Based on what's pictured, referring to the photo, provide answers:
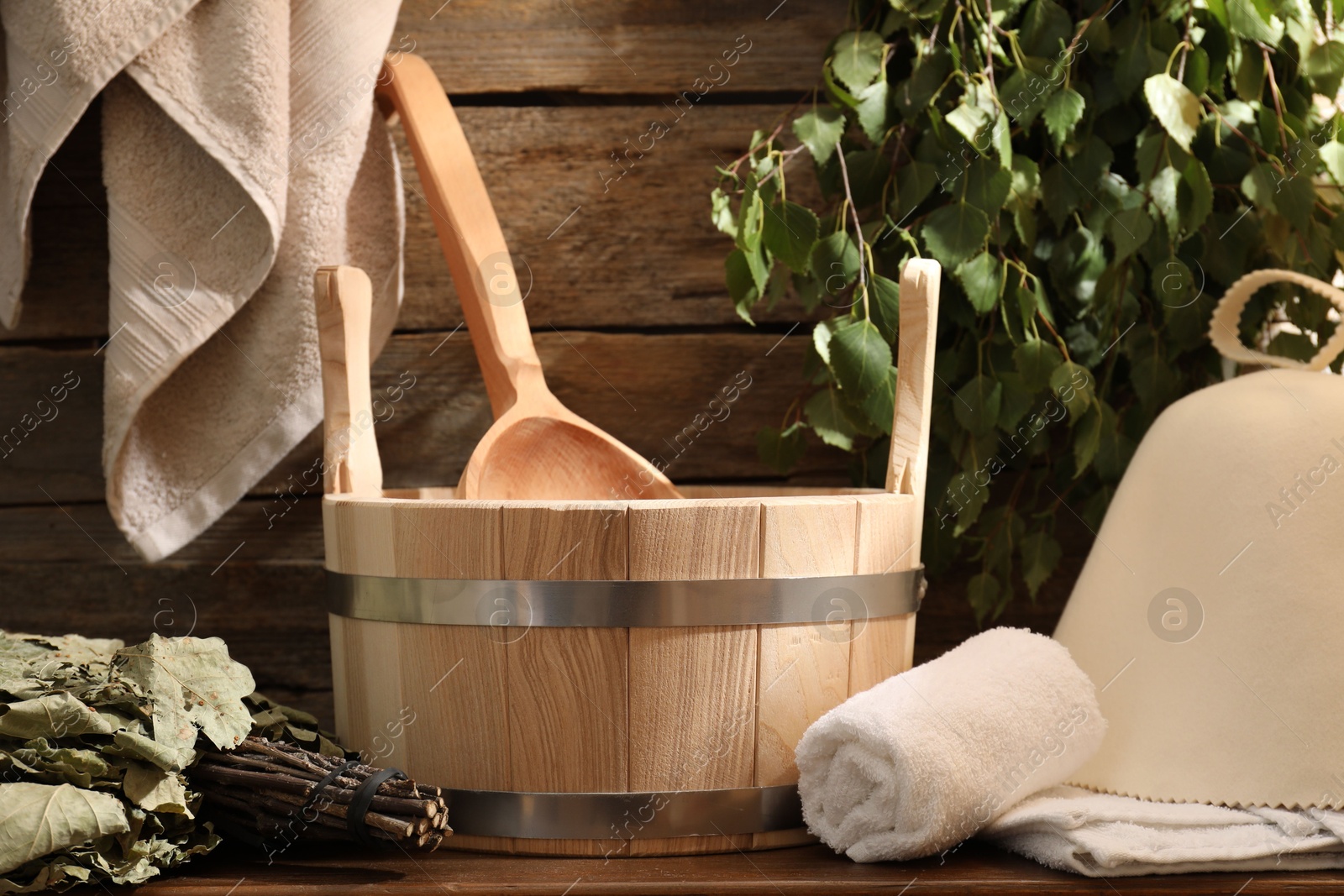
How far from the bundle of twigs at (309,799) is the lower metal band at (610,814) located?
0.03 meters

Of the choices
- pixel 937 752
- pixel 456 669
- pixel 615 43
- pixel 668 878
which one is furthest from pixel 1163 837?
pixel 615 43

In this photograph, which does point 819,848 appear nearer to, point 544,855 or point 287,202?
point 544,855

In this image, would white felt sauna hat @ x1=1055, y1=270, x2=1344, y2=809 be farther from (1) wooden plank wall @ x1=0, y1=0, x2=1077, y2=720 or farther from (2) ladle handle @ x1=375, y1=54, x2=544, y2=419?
(2) ladle handle @ x1=375, y1=54, x2=544, y2=419

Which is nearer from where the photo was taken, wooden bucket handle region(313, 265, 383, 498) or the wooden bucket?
the wooden bucket

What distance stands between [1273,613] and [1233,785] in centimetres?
12

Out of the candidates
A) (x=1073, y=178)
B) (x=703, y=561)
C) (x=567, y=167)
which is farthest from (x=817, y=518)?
(x=567, y=167)

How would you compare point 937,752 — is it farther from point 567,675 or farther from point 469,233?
point 469,233

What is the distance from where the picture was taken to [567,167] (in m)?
1.04

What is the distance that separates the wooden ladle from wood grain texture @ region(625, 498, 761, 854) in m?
0.24

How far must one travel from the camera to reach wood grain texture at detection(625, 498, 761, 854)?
613 millimetres

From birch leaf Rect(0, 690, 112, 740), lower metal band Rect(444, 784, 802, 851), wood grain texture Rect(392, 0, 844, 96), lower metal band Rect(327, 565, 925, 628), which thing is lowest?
lower metal band Rect(444, 784, 802, 851)

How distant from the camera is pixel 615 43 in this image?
40.8 inches

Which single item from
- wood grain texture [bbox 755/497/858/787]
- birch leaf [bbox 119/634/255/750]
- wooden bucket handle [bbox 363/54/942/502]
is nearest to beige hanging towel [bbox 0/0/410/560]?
wooden bucket handle [bbox 363/54/942/502]

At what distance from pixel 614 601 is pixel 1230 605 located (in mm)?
431
